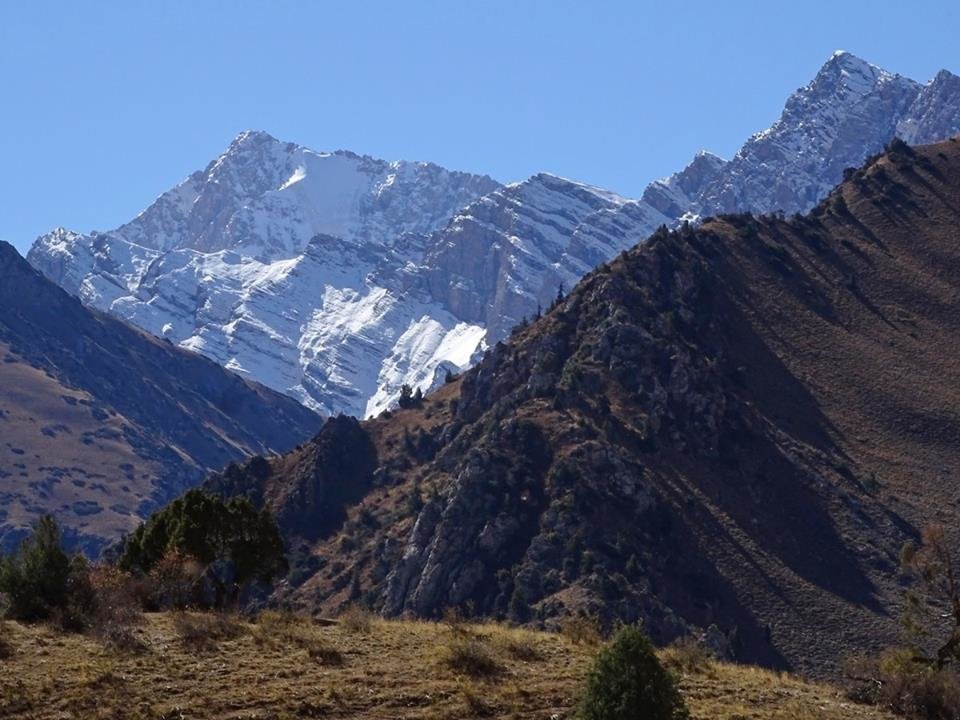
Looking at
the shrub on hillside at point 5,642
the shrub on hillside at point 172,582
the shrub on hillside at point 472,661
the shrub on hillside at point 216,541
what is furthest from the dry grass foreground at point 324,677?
the shrub on hillside at point 216,541

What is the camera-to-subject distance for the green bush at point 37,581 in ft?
181

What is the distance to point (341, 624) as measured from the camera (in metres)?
55.7

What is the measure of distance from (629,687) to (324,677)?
32.8 ft

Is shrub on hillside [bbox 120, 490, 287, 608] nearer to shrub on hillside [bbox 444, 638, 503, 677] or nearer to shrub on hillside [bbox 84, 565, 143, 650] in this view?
shrub on hillside [bbox 84, 565, 143, 650]

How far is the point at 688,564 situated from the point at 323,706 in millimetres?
101375

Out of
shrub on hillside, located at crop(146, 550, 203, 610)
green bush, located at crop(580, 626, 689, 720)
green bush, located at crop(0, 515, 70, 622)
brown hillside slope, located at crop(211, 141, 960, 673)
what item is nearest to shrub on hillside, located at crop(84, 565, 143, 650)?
shrub on hillside, located at crop(146, 550, 203, 610)

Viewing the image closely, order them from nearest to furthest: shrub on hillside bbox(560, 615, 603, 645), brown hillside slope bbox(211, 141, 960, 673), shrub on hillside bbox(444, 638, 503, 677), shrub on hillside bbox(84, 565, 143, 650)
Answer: shrub on hillside bbox(444, 638, 503, 677) < shrub on hillside bbox(84, 565, 143, 650) < shrub on hillside bbox(560, 615, 603, 645) < brown hillside slope bbox(211, 141, 960, 673)

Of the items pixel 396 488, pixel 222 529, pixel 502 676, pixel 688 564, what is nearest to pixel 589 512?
pixel 688 564

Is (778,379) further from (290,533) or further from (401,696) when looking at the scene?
(401,696)

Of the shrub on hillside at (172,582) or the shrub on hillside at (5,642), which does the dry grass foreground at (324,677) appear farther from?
the shrub on hillside at (172,582)

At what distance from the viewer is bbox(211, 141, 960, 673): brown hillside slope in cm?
14112

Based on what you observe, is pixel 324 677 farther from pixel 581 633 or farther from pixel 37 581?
pixel 37 581

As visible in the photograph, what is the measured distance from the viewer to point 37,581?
55.6 metres

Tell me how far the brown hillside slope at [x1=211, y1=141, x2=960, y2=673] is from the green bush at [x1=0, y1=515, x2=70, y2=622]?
78.8 m
